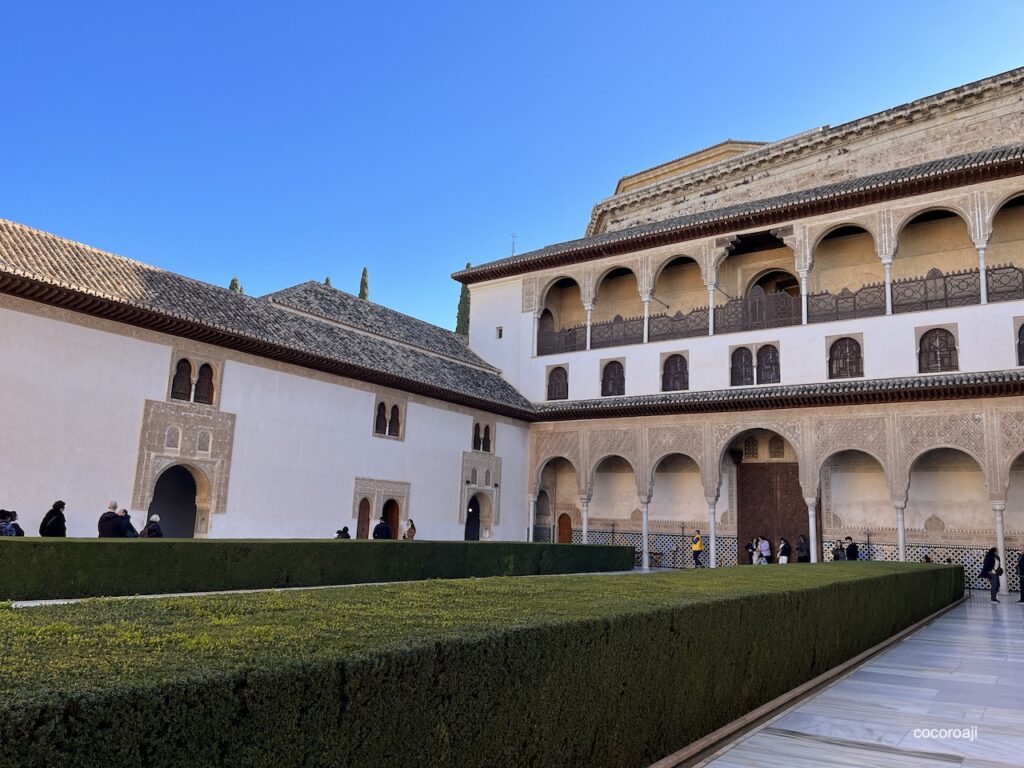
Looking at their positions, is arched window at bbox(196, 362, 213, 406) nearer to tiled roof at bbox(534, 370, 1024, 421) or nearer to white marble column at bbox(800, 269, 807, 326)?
tiled roof at bbox(534, 370, 1024, 421)

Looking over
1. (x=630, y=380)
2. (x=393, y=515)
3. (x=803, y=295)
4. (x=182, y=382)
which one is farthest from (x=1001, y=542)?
(x=182, y=382)

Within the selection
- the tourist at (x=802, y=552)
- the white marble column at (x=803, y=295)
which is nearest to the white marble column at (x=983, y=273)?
the white marble column at (x=803, y=295)

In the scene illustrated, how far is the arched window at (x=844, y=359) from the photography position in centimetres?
2050

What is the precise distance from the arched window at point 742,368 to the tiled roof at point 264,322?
6.61 metres

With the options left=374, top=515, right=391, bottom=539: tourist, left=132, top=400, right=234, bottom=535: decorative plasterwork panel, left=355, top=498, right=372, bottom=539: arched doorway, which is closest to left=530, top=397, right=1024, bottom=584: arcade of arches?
left=355, top=498, right=372, bottom=539: arched doorway

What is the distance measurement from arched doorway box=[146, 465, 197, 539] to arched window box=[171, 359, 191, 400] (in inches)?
149

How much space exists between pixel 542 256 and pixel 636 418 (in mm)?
6736

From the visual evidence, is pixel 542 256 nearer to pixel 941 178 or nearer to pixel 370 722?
pixel 941 178

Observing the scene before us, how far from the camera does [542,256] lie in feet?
86.2

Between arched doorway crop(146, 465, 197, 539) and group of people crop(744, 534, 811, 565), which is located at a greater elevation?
arched doorway crop(146, 465, 197, 539)

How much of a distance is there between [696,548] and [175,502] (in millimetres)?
14131

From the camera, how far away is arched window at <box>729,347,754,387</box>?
72.7ft

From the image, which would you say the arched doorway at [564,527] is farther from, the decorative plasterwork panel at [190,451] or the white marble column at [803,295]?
the decorative plasterwork panel at [190,451]

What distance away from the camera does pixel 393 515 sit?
20.8 metres
